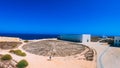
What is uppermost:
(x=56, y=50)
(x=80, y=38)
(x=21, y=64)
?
(x=80, y=38)

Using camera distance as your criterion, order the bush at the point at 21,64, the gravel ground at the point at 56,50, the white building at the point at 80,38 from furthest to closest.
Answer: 1. the white building at the point at 80,38
2. the gravel ground at the point at 56,50
3. the bush at the point at 21,64

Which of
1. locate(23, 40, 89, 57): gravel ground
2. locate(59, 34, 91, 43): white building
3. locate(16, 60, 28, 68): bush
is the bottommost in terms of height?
locate(16, 60, 28, 68): bush

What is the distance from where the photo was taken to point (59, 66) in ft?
81.1

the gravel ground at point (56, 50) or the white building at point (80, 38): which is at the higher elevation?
the white building at point (80, 38)

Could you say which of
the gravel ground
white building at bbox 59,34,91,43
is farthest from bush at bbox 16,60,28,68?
white building at bbox 59,34,91,43

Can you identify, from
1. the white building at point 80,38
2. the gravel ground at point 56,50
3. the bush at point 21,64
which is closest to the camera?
the bush at point 21,64

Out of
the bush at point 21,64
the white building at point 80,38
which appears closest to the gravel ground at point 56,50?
the white building at point 80,38

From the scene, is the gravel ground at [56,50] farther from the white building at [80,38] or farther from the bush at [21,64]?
the bush at [21,64]

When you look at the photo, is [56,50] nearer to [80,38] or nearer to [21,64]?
[80,38]

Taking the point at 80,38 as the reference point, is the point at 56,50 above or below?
below

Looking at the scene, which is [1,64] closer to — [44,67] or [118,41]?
[44,67]

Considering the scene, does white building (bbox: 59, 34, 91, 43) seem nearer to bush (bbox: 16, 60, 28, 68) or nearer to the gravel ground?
the gravel ground

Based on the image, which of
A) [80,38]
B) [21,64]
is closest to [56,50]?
[80,38]

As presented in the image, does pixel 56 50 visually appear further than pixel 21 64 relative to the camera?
Yes
